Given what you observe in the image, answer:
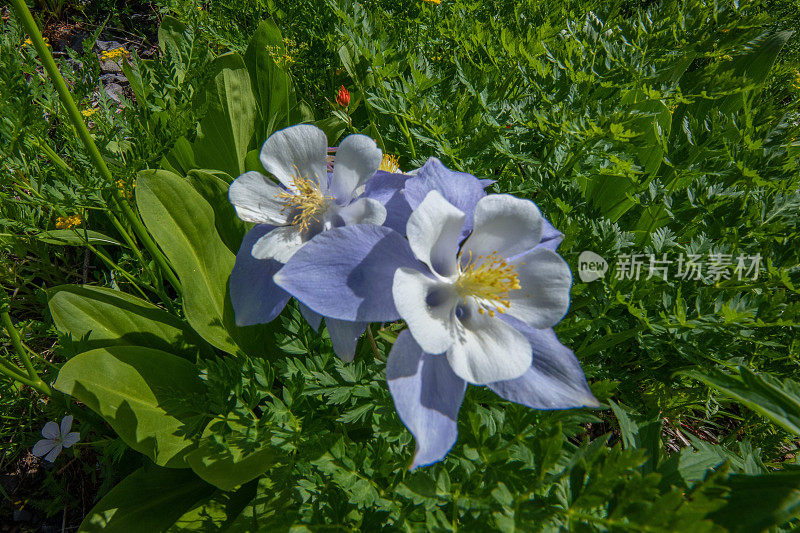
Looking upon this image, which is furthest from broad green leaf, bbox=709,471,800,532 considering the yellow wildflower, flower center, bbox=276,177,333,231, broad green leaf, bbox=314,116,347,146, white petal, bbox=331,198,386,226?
the yellow wildflower

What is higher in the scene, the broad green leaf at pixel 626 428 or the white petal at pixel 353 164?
the white petal at pixel 353 164

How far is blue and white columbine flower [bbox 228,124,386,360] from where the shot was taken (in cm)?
118

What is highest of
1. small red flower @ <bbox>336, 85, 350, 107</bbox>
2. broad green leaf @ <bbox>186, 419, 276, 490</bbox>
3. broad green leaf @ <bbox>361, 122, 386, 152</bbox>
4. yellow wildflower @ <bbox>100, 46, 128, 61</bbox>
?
yellow wildflower @ <bbox>100, 46, 128, 61</bbox>

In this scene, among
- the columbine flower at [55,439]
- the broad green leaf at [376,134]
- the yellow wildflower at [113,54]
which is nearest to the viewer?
the columbine flower at [55,439]

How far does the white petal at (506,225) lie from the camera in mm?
981

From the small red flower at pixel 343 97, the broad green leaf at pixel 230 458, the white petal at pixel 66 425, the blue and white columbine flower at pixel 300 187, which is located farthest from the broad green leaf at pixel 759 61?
the white petal at pixel 66 425

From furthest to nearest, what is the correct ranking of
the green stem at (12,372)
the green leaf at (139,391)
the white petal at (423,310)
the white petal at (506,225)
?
the green stem at (12,372) < the green leaf at (139,391) < the white petal at (506,225) < the white petal at (423,310)

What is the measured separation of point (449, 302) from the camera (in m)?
1.04

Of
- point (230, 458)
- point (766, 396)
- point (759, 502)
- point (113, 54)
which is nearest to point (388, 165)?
point (230, 458)

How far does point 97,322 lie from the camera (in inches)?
65.1

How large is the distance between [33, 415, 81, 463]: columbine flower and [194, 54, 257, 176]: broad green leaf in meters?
1.16

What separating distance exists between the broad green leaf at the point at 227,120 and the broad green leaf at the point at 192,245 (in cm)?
46

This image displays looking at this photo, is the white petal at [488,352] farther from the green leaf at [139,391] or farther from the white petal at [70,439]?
the white petal at [70,439]

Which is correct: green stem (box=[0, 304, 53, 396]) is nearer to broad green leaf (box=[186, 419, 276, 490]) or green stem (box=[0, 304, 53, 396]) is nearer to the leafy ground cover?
the leafy ground cover
